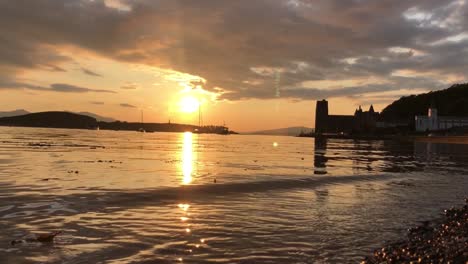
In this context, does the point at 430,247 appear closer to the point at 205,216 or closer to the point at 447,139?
the point at 205,216

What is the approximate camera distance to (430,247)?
10844 mm

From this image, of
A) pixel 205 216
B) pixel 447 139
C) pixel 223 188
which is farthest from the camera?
pixel 447 139

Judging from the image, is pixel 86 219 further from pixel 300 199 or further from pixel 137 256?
pixel 300 199

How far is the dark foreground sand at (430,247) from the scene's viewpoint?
31.7ft

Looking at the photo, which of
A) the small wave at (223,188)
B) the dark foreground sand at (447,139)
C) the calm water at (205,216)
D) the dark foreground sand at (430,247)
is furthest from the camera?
the dark foreground sand at (447,139)

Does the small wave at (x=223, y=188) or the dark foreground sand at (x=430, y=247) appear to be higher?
the dark foreground sand at (x=430, y=247)

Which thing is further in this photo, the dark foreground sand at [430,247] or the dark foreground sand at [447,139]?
the dark foreground sand at [447,139]

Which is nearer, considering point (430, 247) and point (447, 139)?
point (430, 247)

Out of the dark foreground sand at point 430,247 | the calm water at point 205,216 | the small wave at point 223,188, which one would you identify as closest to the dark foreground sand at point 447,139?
the small wave at point 223,188

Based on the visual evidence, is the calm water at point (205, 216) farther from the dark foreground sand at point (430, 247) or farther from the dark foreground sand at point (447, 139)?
the dark foreground sand at point (447, 139)

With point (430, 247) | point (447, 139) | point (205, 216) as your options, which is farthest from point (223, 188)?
point (447, 139)

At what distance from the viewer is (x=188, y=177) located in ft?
106

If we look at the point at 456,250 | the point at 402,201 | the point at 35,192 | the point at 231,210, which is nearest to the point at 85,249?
the point at 231,210

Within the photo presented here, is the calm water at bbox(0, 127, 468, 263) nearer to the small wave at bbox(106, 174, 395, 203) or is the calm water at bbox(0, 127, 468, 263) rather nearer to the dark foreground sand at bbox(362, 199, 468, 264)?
the small wave at bbox(106, 174, 395, 203)
